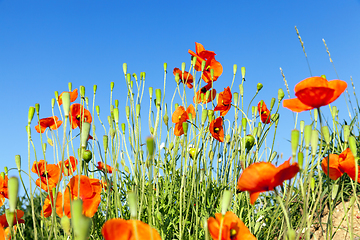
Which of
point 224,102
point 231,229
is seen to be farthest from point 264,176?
point 224,102

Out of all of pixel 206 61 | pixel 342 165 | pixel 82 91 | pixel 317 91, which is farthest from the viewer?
pixel 206 61

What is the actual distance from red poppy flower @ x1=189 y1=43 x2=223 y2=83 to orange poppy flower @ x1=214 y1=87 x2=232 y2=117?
0.15 meters

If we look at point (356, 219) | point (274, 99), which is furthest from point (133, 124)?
point (356, 219)

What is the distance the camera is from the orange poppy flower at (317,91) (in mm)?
950

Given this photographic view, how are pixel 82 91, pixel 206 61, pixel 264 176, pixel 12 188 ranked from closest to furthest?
pixel 12 188 < pixel 264 176 < pixel 82 91 < pixel 206 61

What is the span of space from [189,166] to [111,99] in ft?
1.71

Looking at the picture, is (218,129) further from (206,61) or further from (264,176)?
(264,176)

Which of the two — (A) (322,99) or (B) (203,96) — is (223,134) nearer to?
(B) (203,96)

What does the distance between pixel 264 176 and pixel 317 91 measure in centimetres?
33

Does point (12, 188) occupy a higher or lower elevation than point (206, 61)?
lower

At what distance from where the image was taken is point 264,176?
31.2 inches

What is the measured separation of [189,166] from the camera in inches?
65.4

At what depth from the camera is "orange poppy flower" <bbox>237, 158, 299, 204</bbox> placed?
771 mm

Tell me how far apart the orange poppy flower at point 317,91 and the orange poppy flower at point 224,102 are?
71 cm
